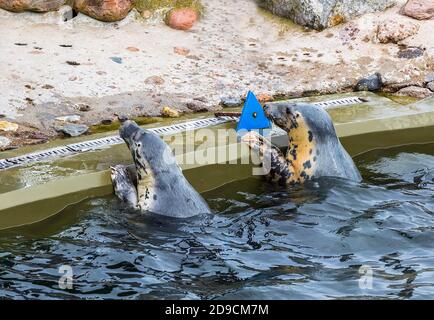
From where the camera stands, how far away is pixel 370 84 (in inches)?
392

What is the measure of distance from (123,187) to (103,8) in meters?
3.60

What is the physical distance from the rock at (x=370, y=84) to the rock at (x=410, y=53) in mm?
565

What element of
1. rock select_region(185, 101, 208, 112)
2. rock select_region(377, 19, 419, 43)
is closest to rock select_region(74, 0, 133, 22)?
rock select_region(185, 101, 208, 112)

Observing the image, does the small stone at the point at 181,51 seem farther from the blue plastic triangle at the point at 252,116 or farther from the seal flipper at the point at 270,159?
the seal flipper at the point at 270,159

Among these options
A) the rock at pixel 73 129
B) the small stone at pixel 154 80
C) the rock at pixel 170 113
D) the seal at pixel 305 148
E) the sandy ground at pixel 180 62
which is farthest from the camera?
the small stone at pixel 154 80

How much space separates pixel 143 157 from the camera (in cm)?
754

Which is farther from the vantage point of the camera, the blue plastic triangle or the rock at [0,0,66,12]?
the rock at [0,0,66,12]

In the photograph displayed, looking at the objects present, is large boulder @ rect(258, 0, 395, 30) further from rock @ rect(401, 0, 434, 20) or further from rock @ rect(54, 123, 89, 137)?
rock @ rect(54, 123, 89, 137)

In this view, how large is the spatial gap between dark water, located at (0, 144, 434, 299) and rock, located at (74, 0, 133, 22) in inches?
130

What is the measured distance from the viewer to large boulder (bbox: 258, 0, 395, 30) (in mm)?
10828

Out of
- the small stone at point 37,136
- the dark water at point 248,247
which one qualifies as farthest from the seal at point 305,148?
the small stone at point 37,136

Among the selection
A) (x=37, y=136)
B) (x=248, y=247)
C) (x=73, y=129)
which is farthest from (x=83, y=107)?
(x=248, y=247)

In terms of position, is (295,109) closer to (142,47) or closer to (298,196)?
(298,196)

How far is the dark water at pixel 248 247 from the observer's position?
19.9 feet
